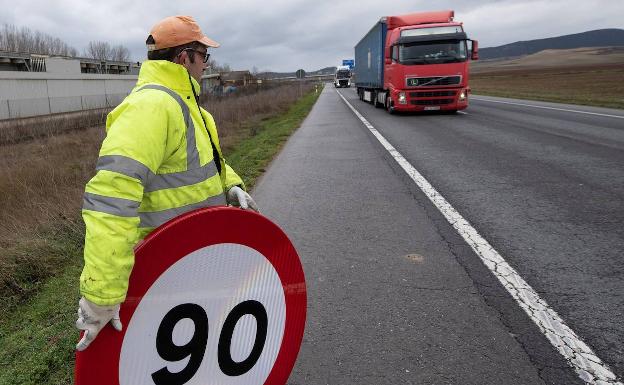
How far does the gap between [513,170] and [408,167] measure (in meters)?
1.66

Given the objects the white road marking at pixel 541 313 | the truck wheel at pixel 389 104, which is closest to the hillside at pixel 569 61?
the truck wheel at pixel 389 104

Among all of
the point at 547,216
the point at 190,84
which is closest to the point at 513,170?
the point at 547,216

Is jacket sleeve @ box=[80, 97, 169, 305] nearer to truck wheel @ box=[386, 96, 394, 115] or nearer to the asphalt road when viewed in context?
the asphalt road

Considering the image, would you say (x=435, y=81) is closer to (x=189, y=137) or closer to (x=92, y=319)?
(x=189, y=137)

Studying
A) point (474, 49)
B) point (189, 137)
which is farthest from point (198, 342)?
point (474, 49)

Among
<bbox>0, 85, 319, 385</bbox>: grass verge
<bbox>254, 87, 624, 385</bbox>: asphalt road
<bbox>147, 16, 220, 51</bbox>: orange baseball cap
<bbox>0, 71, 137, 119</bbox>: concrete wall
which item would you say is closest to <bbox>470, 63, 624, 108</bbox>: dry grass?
<bbox>254, 87, 624, 385</bbox>: asphalt road

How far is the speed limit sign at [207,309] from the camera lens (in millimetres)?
1449

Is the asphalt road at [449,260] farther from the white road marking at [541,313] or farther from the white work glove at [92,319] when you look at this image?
the white work glove at [92,319]

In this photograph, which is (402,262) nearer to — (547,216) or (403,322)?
(403,322)

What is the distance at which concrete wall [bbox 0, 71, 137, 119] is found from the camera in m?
36.3

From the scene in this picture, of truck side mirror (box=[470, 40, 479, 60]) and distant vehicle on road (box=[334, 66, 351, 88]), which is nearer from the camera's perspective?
truck side mirror (box=[470, 40, 479, 60])

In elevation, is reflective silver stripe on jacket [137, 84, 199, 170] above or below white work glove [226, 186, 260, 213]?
above

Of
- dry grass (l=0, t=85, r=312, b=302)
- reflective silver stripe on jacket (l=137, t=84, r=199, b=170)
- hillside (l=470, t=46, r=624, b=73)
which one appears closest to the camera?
reflective silver stripe on jacket (l=137, t=84, r=199, b=170)

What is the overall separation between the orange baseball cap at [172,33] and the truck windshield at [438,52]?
15.1 metres
